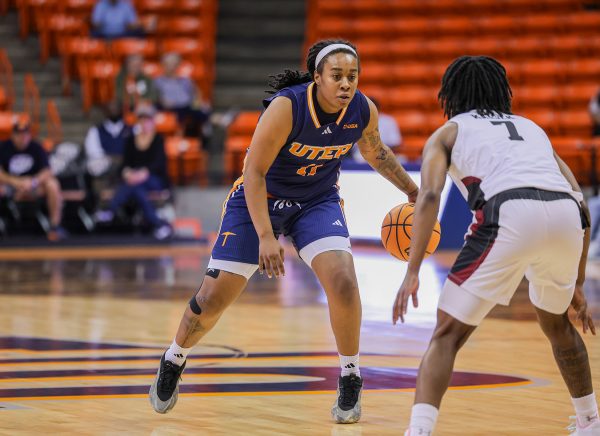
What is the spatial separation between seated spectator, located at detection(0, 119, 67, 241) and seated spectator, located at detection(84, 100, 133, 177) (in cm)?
102

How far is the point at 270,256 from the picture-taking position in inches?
211

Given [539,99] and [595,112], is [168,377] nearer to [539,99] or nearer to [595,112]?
[595,112]

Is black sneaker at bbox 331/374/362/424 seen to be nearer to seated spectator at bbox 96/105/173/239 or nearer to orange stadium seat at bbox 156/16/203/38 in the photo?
seated spectator at bbox 96/105/173/239

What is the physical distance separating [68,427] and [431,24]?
14801 mm

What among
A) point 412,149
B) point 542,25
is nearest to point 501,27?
point 542,25

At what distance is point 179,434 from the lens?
5164mm

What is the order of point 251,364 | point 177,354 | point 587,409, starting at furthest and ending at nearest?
point 251,364, point 177,354, point 587,409

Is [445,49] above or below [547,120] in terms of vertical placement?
above

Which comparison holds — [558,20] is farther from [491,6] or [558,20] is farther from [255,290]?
[255,290]

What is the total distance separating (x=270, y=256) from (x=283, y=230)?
1.83ft

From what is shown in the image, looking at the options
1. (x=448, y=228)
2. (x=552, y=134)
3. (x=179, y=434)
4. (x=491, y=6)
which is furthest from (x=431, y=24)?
(x=179, y=434)

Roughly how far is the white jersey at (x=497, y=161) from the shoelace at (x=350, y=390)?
125 centimetres

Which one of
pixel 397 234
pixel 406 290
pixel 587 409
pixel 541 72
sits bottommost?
pixel 541 72

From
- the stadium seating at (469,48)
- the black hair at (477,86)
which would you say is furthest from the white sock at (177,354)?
the stadium seating at (469,48)
